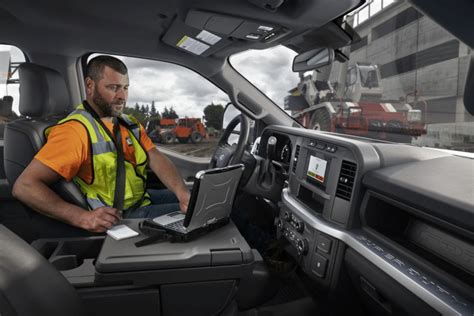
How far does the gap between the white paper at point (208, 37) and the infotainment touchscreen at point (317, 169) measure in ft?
5.27

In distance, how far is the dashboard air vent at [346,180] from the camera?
148 centimetres

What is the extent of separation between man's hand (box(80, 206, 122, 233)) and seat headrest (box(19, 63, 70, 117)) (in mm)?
904

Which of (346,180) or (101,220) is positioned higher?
(346,180)

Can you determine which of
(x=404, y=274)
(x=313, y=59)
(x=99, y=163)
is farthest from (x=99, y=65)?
(x=404, y=274)

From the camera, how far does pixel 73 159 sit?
1872 millimetres

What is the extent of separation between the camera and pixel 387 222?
4.65 feet

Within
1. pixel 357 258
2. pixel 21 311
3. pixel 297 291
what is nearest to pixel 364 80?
pixel 297 291

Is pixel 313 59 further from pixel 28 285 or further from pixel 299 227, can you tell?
pixel 28 285

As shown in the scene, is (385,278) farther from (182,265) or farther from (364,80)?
(364,80)

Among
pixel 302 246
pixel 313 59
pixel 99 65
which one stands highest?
pixel 313 59

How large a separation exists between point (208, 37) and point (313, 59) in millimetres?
913

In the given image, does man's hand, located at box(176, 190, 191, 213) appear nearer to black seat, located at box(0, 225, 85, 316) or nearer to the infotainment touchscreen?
the infotainment touchscreen

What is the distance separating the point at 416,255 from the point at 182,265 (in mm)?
851

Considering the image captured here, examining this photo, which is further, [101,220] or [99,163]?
[99,163]
